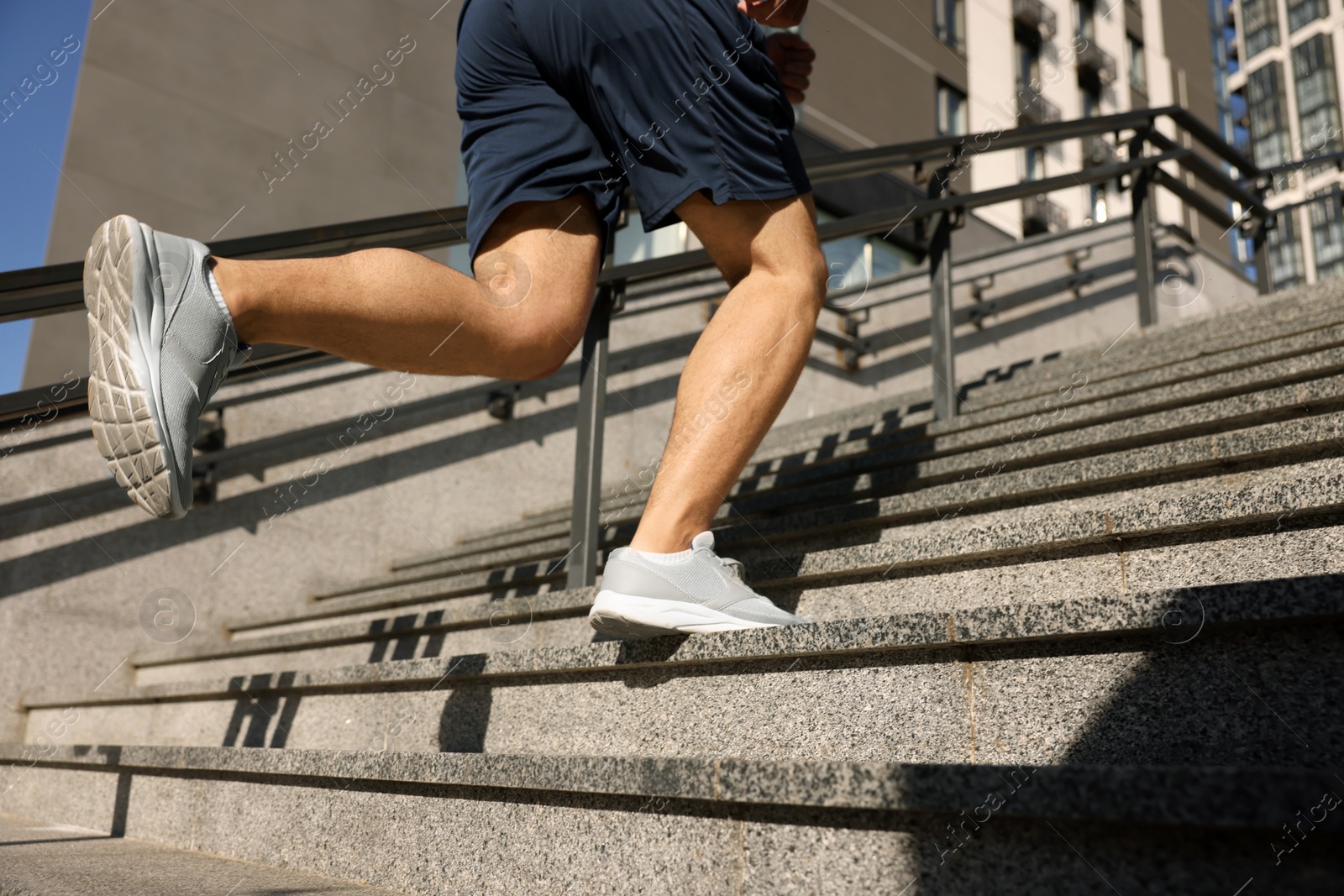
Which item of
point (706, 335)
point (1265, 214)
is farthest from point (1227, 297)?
point (706, 335)

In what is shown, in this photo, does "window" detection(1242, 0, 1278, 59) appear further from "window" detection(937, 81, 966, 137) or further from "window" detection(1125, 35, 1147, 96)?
"window" detection(937, 81, 966, 137)

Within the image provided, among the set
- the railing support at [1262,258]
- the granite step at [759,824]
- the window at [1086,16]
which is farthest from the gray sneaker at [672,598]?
the window at [1086,16]

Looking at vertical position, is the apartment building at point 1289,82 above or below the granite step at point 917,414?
above

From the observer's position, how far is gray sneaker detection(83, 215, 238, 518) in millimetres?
1174

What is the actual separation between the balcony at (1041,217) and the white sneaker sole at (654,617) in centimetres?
1344

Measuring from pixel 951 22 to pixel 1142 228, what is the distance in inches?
368

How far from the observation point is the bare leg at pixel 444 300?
1.24 metres

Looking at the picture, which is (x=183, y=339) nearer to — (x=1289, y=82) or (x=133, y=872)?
(x=133, y=872)

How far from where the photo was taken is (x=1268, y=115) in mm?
42344

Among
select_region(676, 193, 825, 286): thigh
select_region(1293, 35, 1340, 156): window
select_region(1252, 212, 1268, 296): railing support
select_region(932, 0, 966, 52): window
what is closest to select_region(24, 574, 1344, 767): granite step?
select_region(676, 193, 825, 286): thigh

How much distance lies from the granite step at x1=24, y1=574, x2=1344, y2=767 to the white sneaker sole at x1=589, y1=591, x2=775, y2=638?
0.03m

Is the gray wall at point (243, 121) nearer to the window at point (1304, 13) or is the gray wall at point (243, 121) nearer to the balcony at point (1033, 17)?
the balcony at point (1033, 17)

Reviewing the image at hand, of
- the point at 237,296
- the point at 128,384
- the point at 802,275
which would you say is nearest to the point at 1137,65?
the point at 802,275

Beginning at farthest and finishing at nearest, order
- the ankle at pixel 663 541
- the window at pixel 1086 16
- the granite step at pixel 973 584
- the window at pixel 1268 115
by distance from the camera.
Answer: the window at pixel 1268 115
the window at pixel 1086 16
the ankle at pixel 663 541
the granite step at pixel 973 584
